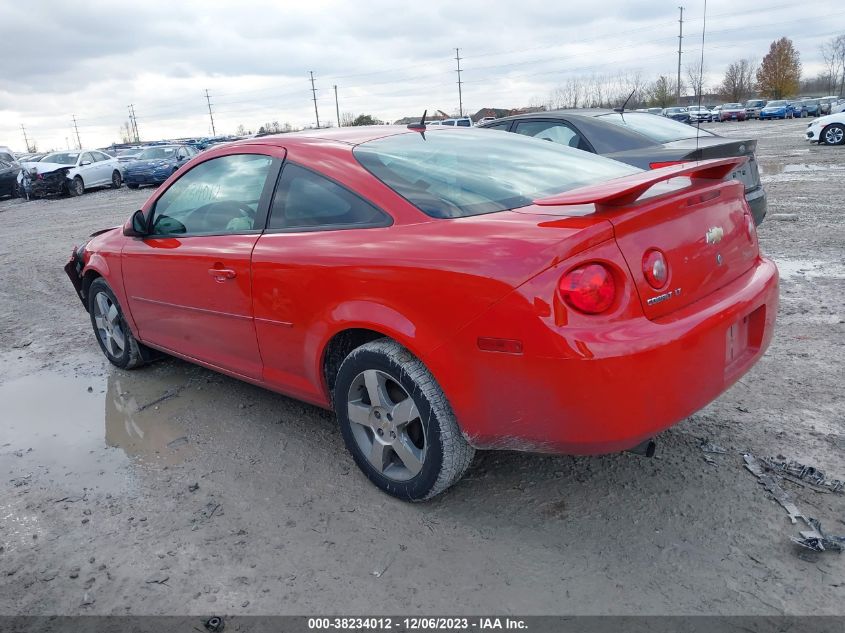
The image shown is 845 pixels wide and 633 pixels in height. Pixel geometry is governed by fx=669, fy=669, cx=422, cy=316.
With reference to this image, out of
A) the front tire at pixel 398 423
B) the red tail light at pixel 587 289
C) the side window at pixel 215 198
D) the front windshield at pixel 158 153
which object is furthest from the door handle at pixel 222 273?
the front windshield at pixel 158 153

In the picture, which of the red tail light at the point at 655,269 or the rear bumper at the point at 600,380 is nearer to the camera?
the rear bumper at the point at 600,380

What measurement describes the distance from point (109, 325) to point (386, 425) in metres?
2.87

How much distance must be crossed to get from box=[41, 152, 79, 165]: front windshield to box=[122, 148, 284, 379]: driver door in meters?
22.6

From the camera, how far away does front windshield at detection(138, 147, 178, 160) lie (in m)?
24.3

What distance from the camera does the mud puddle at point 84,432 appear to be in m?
3.37

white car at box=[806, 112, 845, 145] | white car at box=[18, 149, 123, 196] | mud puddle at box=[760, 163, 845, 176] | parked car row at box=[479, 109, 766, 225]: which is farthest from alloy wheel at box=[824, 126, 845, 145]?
white car at box=[18, 149, 123, 196]

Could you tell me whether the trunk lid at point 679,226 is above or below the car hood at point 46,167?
below

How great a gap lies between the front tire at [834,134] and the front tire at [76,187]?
2441 centimetres

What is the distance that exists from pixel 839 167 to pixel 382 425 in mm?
14538

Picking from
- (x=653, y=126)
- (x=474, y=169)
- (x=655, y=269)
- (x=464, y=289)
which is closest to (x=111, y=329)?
(x=474, y=169)

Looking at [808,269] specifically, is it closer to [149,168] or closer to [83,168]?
[149,168]

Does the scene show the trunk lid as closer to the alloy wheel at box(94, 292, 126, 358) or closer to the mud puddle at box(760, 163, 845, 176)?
the alloy wheel at box(94, 292, 126, 358)

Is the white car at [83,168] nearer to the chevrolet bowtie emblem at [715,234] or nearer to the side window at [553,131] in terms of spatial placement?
the side window at [553,131]

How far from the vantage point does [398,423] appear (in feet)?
8.96
